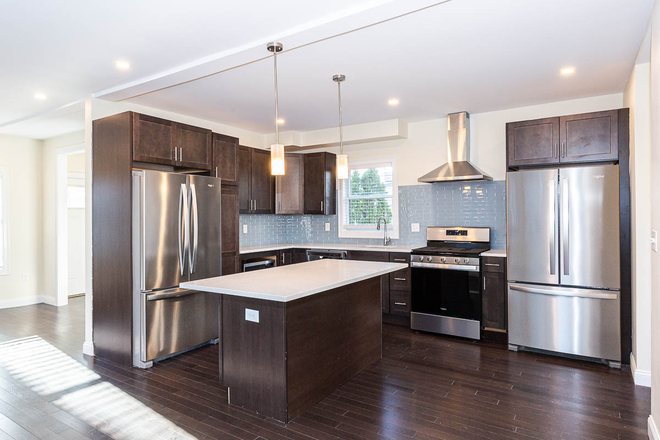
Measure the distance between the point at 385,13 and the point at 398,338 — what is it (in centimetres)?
330

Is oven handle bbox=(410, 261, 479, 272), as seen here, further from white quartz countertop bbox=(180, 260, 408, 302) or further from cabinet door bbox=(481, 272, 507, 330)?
white quartz countertop bbox=(180, 260, 408, 302)

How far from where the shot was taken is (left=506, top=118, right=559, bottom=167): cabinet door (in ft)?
13.1

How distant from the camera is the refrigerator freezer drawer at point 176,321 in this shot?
367 centimetres

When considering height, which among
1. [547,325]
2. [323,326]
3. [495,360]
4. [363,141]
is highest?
[363,141]

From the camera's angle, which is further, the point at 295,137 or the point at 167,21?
the point at 295,137

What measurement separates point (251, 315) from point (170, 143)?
6.79 feet

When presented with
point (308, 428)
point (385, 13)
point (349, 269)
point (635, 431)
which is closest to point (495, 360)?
point (635, 431)

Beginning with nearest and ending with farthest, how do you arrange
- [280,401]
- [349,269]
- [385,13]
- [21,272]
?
[385,13] < [280,401] < [349,269] < [21,272]

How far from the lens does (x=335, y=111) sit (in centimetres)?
485

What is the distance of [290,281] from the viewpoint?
2.80 metres

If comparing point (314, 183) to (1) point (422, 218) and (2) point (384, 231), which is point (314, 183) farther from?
(1) point (422, 218)

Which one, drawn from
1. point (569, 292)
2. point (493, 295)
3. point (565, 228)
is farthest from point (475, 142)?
point (569, 292)

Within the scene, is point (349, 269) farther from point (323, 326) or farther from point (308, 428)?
point (308, 428)

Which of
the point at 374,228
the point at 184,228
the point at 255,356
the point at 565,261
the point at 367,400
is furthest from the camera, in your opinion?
the point at 374,228
